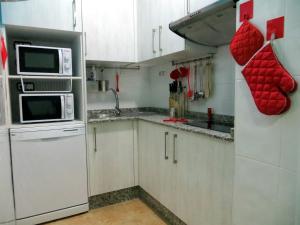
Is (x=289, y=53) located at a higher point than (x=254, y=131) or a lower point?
higher

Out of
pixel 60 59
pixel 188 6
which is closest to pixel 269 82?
pixel 188 6

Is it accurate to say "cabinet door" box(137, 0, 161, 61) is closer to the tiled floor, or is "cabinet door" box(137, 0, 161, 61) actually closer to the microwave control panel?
the microwave control panel

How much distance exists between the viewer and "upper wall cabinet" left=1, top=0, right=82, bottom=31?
1.70 m

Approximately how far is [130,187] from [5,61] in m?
1.65

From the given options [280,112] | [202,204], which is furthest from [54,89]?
[280,112]

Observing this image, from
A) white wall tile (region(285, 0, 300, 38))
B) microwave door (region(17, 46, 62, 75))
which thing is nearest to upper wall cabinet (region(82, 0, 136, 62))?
microwave door (region(17, 46, 62, 75))

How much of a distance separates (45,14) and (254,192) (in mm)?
1960

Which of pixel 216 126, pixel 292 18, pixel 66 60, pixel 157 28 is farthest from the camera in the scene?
pixel 157 28

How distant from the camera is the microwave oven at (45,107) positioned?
1808 millimetres

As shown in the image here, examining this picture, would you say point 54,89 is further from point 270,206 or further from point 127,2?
point 270,206

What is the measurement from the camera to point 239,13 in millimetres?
1043

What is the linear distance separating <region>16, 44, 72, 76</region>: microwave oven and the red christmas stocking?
145 cm

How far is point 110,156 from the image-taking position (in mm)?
2199

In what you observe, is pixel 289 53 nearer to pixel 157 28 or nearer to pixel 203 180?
pixel 203 180
